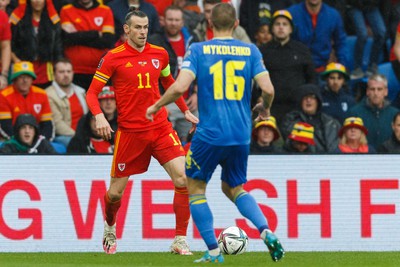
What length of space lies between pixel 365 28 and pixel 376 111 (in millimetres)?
2364

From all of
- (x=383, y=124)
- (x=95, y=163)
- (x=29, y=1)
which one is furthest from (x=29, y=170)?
(x=383, y=124)

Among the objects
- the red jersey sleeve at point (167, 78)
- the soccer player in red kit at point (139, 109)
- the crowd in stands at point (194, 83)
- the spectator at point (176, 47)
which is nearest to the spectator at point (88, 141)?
the crowd in stands at point (194, 83)

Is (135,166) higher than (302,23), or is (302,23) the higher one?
(302,23)

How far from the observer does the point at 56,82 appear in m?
16.4

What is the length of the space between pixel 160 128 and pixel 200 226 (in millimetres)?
1810

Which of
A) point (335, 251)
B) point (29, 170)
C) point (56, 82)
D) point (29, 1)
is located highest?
point (29, 1)

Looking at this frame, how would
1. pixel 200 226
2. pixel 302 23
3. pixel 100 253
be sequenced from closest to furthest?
pixel 200 226 → pixel 100 253 → pixel 302 23

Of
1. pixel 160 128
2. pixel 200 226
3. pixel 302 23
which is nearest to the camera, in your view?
pixel 200 226

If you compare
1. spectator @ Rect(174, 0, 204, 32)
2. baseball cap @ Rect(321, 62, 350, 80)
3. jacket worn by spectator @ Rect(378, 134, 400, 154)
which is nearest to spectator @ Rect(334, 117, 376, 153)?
jacket worn by spectator @ Rect(378, 134, 400, 154)

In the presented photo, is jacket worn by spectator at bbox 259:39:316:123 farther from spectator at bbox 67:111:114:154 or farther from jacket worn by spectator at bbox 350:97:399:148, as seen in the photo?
spectator at bbox 67:111:114:154

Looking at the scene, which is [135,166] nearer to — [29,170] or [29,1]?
[29,170]

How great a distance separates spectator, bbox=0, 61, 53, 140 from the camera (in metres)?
15.6

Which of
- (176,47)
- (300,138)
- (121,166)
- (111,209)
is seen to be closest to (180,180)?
(121,166)

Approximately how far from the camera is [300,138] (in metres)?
14.9
